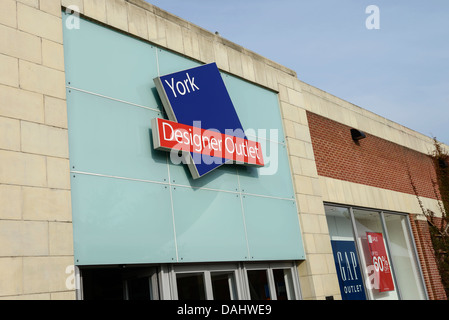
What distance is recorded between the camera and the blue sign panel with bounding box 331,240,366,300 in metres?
12.0

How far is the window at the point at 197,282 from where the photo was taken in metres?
8.14

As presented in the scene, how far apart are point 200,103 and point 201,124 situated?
0.46 m

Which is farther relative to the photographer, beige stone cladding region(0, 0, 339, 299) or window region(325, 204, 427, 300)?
window region(325, 204, 427, 300)

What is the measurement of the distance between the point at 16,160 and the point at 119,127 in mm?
1970

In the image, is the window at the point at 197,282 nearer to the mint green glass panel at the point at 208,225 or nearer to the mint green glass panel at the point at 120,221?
the mint green glass panel at the point at 208,225

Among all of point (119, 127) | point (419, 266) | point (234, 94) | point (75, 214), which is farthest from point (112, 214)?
point (419, 266)

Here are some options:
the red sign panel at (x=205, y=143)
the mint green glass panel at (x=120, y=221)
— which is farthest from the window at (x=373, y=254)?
the mint green glass panel at (x=120, y=221)

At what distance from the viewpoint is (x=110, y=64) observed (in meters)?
8.41

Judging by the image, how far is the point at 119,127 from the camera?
8.10 metres

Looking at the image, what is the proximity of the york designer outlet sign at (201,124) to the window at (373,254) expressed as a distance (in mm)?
3742

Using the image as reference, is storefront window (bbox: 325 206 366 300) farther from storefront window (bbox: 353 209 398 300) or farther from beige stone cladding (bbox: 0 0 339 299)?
beige stone cladding (bbox: 0 0 339 299)

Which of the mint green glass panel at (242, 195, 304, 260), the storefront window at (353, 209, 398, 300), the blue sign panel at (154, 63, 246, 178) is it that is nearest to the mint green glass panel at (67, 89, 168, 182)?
the blue sign panel at (154, 63, 246, 178)

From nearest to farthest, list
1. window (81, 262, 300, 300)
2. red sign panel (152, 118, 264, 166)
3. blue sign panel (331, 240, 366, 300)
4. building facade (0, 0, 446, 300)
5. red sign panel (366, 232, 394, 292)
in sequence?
1. building facade (0, 0, 446, 300)
2. window (81, 262, 300, 300)
3. red sign panel (152, 118, 264, 166)
4. blue sign panel (331, 240, 366, 300)
5. red sign panel (366, 232, 394, 292)
